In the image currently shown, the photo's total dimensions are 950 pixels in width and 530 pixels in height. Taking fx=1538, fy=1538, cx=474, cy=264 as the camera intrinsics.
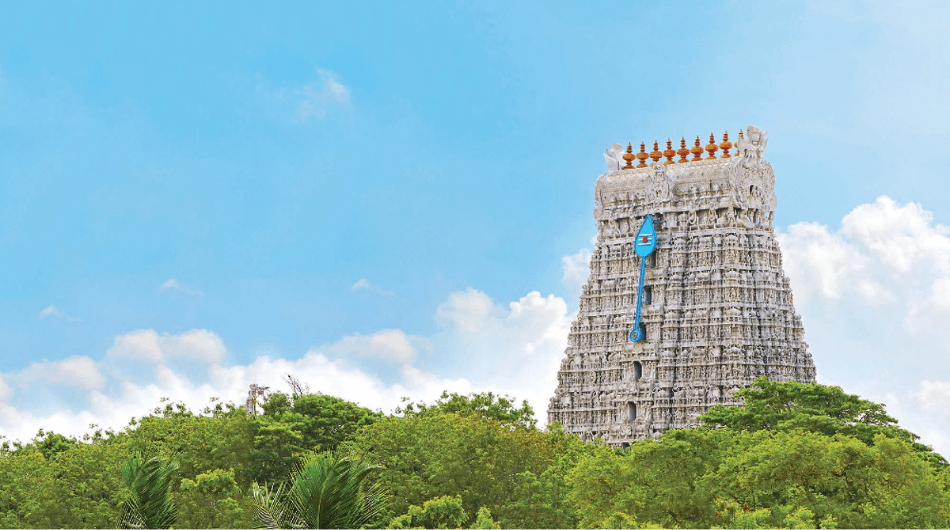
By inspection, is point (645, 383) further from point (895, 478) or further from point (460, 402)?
point (895, 478)

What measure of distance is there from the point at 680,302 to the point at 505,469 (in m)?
26.3

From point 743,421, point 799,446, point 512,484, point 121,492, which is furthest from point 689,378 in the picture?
point 121,492

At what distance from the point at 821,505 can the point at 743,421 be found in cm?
2126

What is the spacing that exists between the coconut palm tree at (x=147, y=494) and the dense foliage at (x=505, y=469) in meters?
0.05

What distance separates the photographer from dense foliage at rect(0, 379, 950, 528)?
2255 inches

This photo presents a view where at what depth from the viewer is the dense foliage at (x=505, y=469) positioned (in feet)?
188

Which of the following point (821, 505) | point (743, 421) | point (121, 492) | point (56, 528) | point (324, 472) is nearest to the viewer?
point (324, 472)

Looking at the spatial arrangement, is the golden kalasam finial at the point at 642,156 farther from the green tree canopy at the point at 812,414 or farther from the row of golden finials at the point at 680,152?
the green tree canopy at the point at 812,414

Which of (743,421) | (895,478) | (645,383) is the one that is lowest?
(895,478)

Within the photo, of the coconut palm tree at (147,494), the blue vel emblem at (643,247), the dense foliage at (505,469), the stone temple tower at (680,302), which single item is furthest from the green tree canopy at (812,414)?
the coconut palm tree at (147,494)

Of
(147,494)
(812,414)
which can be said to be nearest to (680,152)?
(812,414)

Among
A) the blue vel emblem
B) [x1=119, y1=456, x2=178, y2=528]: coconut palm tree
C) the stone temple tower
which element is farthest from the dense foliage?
the blue vel emblem

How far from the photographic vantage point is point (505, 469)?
226ft

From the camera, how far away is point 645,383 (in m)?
91.6
